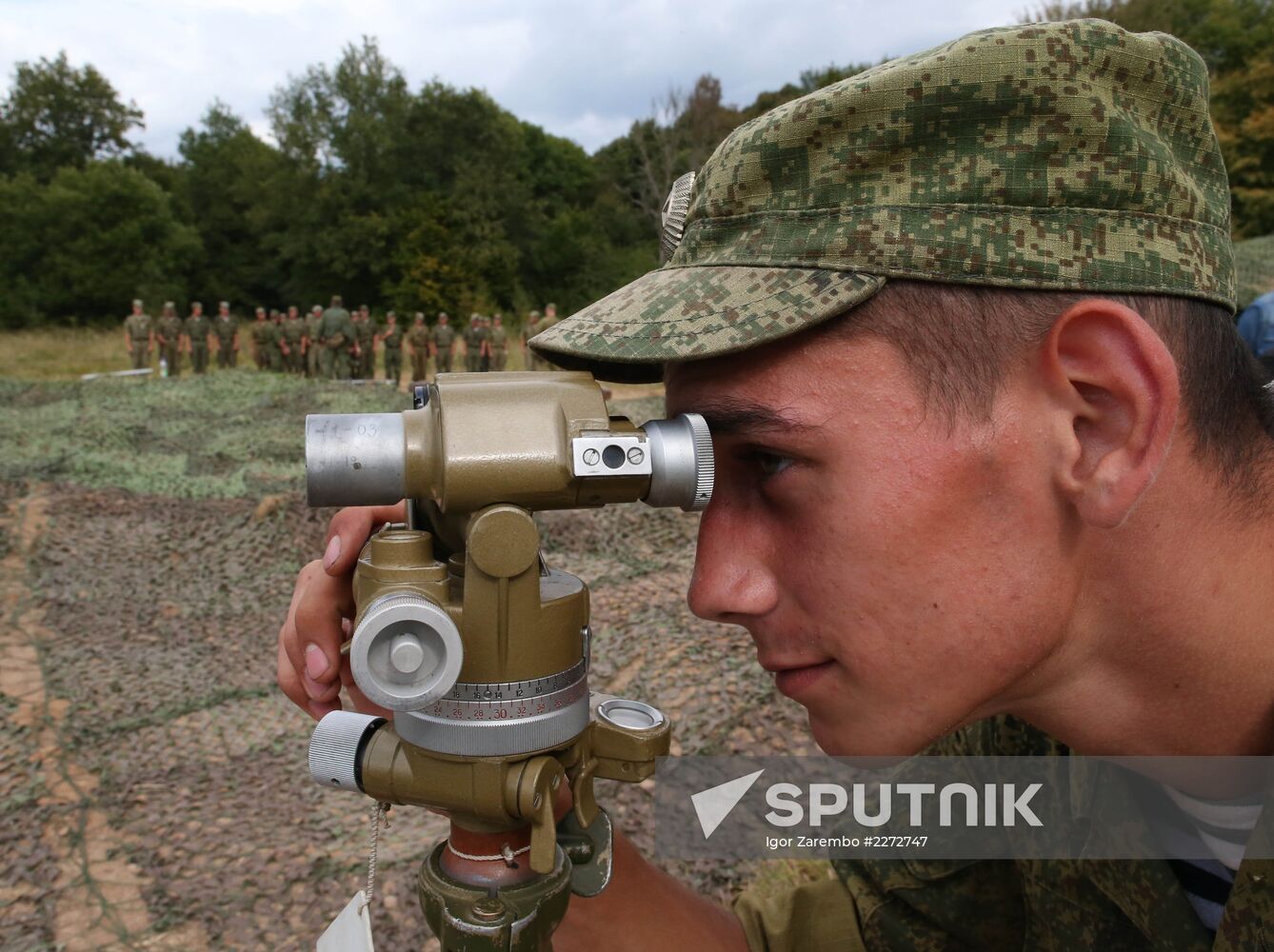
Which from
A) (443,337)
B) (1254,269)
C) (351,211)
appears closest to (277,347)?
(443,337)

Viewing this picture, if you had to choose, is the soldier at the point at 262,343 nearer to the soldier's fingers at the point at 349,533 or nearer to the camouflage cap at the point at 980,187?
the soldier's fingers at the point at 349,533

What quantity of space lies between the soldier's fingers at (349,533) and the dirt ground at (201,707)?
1653 mm

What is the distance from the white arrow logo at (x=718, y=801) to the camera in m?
3.33

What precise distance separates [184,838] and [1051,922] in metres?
2.76

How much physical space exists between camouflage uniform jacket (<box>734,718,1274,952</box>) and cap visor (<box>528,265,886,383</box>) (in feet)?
3.93

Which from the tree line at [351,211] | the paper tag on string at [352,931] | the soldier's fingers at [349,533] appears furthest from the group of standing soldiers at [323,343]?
the paper tag on string at [352,931]

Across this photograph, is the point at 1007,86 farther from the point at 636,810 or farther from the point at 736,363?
the point at 636,810

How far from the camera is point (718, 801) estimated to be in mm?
3406

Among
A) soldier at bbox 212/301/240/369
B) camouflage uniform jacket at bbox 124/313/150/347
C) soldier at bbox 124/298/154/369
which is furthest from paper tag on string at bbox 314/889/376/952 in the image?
soldier at bbox 212/301/240/369

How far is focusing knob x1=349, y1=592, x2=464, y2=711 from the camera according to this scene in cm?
120

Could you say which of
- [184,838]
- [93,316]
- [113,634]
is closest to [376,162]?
[93,316]

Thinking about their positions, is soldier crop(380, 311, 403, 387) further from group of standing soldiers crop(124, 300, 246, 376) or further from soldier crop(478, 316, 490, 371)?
group of standing soldiers crop(124, 300, 246, 376)

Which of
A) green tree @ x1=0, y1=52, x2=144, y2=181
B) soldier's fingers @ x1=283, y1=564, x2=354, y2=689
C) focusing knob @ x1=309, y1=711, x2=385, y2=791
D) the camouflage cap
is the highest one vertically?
green tree @ x1=0, y1=52, x2=144, y2=181

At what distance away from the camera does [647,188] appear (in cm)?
4388
